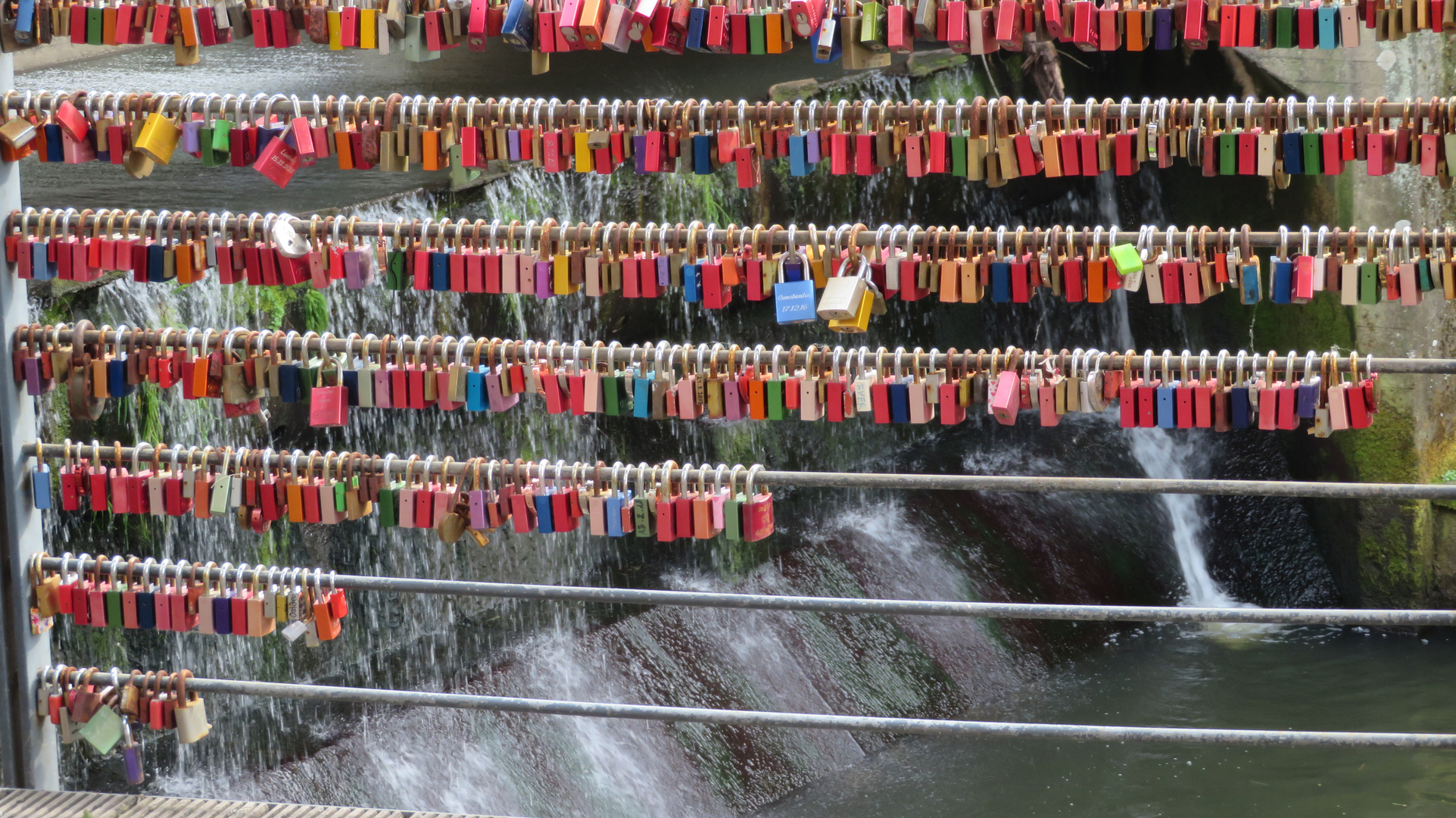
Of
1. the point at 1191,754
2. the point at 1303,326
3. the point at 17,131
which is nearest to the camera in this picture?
the point at 17,131

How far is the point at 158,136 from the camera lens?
2961mm

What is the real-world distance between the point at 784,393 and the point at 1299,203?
6.19 m

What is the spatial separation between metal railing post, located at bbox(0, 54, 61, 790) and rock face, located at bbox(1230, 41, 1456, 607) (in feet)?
21.9

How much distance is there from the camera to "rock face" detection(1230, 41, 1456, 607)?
7562 mm

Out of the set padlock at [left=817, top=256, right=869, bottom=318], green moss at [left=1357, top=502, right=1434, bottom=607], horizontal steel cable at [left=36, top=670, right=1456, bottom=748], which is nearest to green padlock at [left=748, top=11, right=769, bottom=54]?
padlock at [left=817, top=256, right=869, bottom=318]

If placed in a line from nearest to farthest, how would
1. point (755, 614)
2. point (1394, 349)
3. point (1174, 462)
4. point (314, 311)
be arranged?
1. point (314, 311)
2. point (755, 614)
3. point (1394, 349)
4. point (1174, 462)

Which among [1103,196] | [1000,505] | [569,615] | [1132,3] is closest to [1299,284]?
[1132,3]

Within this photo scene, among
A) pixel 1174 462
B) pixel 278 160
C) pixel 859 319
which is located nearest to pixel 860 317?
pixel 859 319

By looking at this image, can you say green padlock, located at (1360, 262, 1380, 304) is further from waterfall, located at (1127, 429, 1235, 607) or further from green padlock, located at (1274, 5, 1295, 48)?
waterfall, located at (1127, 429, 1235, 607)

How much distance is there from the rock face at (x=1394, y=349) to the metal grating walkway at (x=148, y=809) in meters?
6.53

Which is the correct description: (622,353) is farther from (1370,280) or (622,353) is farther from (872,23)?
(1370,280)

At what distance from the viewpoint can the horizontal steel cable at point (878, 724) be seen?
274 centimetres

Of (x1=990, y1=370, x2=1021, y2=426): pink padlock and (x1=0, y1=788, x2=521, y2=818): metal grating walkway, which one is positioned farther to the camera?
(x1=0, y1=788, x2=521, y2=818): metal grating walkway

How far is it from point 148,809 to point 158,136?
1407 mm
